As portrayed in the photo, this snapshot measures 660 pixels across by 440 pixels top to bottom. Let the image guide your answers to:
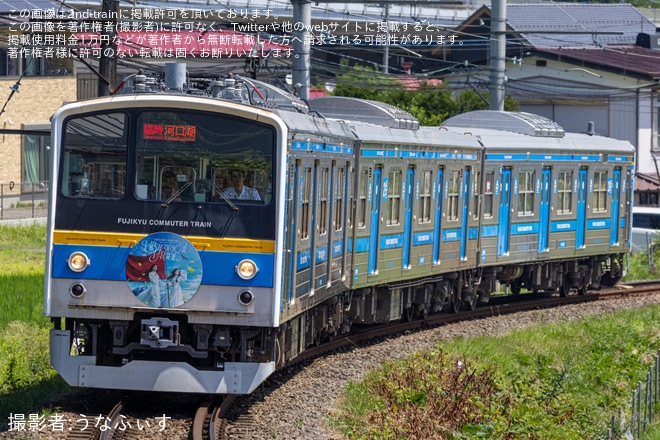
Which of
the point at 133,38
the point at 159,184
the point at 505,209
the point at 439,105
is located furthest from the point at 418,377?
the point at 439,105

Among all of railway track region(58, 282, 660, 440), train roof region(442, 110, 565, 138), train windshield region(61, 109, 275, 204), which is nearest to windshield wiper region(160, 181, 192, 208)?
train windshield region(61, 109, 275, 204)

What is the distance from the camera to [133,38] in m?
26.7

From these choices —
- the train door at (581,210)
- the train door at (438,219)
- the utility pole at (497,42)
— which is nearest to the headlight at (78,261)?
the train door at (438,219)

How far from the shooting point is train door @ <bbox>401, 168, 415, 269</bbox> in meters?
16.3

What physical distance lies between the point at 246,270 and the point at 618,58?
3662cm

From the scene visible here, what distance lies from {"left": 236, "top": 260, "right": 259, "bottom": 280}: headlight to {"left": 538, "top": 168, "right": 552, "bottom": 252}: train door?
35.9 ft

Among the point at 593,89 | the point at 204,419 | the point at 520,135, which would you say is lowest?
the point at 204,419

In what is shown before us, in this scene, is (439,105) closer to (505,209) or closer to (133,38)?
(133,38)

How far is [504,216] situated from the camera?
19.6 meters

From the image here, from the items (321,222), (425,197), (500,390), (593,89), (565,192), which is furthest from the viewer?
(593,89)

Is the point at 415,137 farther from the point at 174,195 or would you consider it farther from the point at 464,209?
the point at 174,195

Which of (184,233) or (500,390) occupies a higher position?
(184,233)

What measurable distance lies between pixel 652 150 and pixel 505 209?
992 inches

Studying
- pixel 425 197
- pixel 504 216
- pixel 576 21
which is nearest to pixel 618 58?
pixel 576 21
